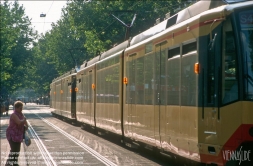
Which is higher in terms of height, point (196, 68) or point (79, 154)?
point (196, 68)

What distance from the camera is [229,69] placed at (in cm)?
960

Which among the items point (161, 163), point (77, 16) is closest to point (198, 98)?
point (161, 163)

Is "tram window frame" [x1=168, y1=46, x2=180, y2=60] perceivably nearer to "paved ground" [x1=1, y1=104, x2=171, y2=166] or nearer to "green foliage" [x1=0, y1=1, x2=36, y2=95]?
"paved ground" [x1=1, y1=104, x2=171, y2=166]

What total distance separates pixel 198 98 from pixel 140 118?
497cm

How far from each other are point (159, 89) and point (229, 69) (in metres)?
3.54

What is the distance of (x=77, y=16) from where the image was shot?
61125 mm

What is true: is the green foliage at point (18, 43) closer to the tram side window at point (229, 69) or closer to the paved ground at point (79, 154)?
the paved ground at point (79, 154)

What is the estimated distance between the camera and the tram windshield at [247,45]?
9.33 m

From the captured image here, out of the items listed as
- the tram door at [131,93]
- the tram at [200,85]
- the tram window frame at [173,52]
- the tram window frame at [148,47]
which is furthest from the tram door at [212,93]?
the tram door at [131,93]

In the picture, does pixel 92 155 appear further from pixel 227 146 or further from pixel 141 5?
pixel 141 5

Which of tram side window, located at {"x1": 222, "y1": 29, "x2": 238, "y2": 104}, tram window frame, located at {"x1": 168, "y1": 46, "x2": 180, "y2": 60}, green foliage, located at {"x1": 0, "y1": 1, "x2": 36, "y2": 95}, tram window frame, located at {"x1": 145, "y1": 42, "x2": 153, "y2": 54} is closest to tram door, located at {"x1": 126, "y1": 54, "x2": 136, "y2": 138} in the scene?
tram window frame, located at {"x1": 145, "y1": 42, "x2": 153, "y2": 54}

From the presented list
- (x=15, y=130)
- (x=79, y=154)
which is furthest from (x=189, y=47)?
(x=79, y=154)

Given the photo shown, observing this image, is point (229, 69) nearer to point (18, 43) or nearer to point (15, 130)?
point (15, 130)

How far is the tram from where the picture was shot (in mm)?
9391
